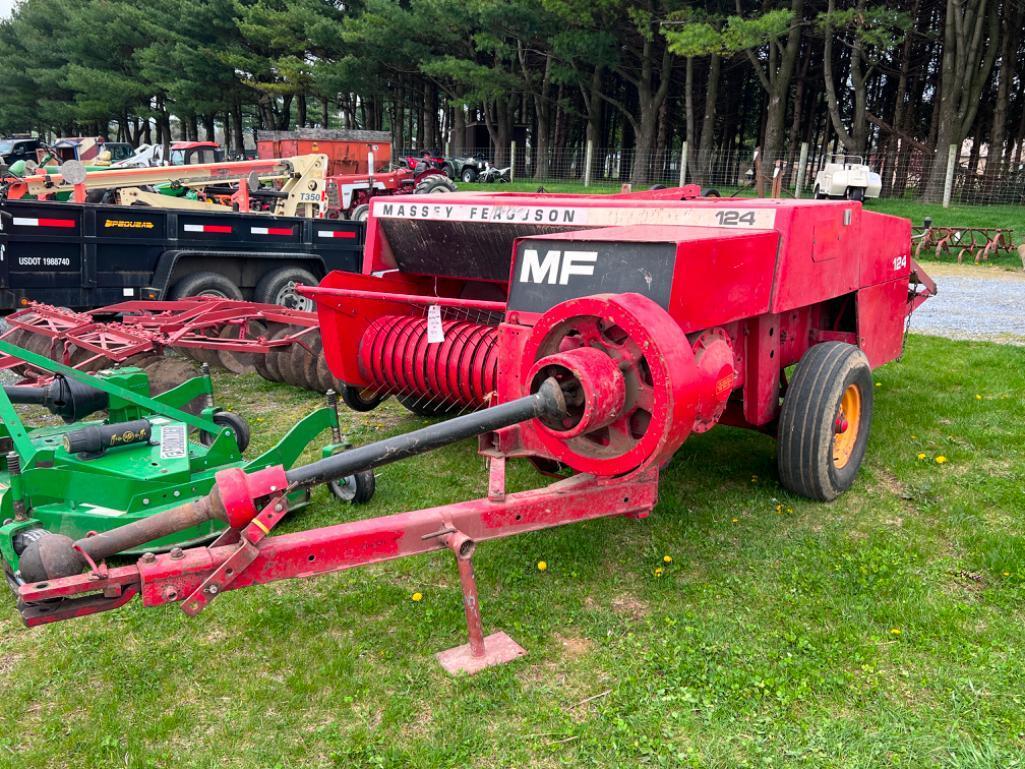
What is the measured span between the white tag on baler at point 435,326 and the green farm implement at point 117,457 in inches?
23.3

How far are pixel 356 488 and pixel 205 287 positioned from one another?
5.00 metres

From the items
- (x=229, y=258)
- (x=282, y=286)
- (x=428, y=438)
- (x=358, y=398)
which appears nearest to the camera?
(x=428, y=438)

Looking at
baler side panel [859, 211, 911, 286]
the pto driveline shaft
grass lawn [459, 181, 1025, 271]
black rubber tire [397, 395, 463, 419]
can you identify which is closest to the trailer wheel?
baler side panel [859, 211, 911, 286]

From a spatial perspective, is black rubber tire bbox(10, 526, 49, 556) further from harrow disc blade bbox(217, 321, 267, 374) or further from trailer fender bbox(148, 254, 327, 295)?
trailer fender bbox(148, 254, 327, 295)

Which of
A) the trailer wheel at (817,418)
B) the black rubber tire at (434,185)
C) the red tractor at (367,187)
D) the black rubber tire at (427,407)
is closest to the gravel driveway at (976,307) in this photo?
the trailer wheel at (817,418)

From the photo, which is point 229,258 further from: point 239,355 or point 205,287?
point 239,355

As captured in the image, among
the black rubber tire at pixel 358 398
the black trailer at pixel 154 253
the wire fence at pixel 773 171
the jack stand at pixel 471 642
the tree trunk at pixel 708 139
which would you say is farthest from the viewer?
the tree trunk at pixel 708 139

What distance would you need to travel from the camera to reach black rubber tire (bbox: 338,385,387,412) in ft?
16.1

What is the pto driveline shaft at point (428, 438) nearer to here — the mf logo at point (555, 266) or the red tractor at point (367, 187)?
the mf logo at point (555, 266)

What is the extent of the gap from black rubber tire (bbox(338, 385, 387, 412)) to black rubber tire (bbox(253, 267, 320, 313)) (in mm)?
4037

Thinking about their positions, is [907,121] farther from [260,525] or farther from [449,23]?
[260,525]

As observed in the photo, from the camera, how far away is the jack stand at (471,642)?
2.72 metres

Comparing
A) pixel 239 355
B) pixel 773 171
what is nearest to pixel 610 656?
pixel 239 355

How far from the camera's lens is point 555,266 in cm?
→ 336
